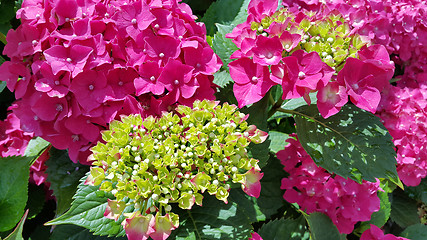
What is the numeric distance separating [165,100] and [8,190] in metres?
0.51

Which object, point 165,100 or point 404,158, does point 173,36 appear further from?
point 404,158

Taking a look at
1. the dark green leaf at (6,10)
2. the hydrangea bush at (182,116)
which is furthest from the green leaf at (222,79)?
the dark green leaf at (6,10)

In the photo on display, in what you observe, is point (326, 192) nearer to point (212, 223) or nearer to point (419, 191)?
point (212, 223)

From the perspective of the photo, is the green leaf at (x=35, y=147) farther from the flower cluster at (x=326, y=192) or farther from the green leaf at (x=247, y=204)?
the flower cluster at (x=326, y=192)

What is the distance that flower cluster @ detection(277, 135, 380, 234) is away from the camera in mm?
1173

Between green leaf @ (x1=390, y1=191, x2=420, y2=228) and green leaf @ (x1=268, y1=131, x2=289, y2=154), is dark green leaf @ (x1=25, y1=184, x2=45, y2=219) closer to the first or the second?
green leaf @ (x1=268, y1=131, x2=289, y2=154)

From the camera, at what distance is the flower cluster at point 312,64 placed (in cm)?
86

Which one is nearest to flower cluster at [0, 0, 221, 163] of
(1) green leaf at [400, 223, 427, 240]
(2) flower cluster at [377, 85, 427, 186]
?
(2) flower cluster at [377, 85, 427, 186]

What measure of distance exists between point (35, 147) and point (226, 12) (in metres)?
0.91

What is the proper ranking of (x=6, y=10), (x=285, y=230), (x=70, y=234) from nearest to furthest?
(x=70, y=234)
(x=285, y=230)
(x=6, y=10)

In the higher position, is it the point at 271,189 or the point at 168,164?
the point at 168,164

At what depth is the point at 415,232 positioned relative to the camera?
1477mm

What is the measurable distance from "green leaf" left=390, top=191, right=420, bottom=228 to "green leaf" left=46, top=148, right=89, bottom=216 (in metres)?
1.37

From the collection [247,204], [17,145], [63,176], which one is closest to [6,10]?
[17,145]
